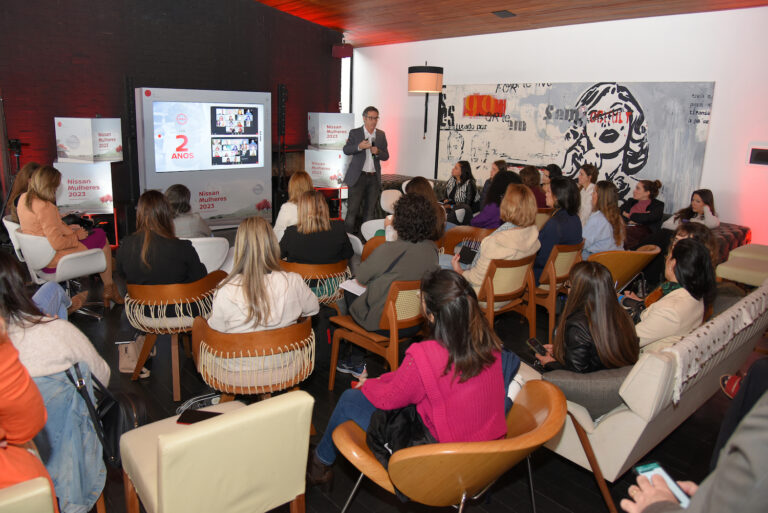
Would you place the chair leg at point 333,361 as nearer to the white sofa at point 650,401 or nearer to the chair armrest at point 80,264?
the white sofa at point 650,401

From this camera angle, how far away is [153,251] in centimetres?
338

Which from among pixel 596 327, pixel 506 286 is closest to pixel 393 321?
pixel 596 327

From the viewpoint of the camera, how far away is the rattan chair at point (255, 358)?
2.64m

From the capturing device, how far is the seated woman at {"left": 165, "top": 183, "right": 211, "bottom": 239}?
432 centimetres

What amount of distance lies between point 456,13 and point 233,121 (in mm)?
3389

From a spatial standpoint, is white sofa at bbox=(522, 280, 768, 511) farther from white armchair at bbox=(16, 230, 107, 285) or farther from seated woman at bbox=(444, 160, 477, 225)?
seated woman at bbox=(444, 160, 477, 225)

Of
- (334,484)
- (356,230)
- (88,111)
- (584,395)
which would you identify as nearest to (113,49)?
(88,111)

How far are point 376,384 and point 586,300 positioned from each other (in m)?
1.12

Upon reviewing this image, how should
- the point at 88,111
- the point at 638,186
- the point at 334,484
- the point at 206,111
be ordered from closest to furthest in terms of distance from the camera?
the point at 334,484 → the point at 638,186 → the point at 88,111 → the point at 206,111

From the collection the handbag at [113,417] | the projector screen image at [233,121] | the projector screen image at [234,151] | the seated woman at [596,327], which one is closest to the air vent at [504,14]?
the projector screen image at [233,121]

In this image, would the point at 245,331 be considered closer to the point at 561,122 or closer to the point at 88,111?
the point at 88,111

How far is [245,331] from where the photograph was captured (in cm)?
276

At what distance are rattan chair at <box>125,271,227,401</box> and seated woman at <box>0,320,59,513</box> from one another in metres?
1.65

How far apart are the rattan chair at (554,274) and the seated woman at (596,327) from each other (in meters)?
1.68
